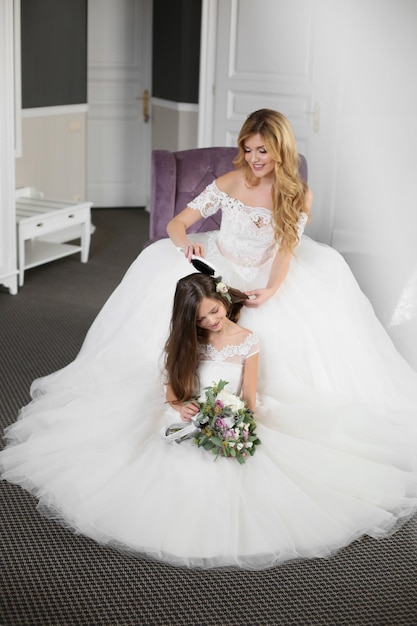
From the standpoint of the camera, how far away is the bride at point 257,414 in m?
2.47

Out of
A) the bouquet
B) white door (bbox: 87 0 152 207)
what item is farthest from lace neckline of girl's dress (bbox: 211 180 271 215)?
white door (bbox: 87 0 152 207)

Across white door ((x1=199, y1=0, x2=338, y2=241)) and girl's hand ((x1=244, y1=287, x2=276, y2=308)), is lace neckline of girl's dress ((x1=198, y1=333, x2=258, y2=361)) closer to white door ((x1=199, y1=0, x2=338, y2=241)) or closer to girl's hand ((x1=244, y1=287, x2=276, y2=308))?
girl's hand ((x1=244, y1=287, x2=276, y2=308))

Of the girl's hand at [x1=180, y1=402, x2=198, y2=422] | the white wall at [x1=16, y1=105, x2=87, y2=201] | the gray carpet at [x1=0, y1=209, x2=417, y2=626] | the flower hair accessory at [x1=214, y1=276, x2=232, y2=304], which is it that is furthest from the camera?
the white wall at [x1=16, y1=105, x2=87, y2=201]

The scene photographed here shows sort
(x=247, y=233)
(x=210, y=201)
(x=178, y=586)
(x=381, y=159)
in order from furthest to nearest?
(x=381, y=159) < (x=210, y=201) < (x=247, y=233) < (x=178, y=586)

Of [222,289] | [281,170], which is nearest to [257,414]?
[222,289]

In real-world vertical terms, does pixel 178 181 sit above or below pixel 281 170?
below

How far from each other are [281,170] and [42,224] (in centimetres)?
237

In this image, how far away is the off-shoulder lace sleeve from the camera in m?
3.48

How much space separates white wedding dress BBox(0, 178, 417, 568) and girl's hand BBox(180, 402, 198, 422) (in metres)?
0.08

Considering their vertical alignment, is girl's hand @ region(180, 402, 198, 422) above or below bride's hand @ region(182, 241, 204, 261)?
below

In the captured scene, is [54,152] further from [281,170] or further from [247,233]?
[281,170]

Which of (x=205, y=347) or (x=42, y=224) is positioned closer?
(x=205, y=347)

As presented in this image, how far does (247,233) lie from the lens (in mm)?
3387

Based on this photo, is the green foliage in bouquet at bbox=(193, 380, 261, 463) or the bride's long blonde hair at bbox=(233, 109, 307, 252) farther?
the bride's long blonde hair at bbox=(233, 109, 307, 252)
